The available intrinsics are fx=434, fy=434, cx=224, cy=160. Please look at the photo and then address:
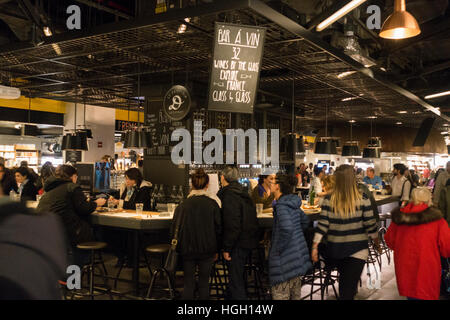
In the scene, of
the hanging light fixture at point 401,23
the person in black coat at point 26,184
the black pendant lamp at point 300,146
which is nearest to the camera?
the hanging light fixture at point 401,23

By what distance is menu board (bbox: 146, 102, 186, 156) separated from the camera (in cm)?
814

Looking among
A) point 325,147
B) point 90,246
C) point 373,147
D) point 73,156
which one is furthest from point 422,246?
point 73,156

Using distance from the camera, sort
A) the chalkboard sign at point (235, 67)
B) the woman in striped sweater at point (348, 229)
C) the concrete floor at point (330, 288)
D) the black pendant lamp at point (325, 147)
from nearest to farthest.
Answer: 1. the woman in striped sweater at point (348, 229)
2. the chalkboard sign at point (235, 67)
3. the concrete floor at point (330, 288)
4. the black pendant lamp at point (325, 147)

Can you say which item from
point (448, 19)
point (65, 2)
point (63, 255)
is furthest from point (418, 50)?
point (63, 255)

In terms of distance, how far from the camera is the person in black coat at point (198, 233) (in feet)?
14.9

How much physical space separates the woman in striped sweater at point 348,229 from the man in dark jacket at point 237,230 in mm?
909

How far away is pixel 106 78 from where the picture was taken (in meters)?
8.12

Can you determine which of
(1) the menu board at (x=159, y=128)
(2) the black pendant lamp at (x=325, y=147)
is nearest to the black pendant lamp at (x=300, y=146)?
(2) the black pendant lamp at (x=325, y=147)

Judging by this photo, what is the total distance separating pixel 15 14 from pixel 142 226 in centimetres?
420

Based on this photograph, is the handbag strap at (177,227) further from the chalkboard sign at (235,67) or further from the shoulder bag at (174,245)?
the chalkboard sign at (235,67)

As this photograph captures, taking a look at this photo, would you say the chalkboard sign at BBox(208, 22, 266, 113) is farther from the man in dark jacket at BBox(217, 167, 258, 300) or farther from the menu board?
the menu board

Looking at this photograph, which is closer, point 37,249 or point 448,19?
point 37,249

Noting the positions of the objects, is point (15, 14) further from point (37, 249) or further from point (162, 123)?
point (37, 249)

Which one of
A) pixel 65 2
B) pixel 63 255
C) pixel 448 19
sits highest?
pixel 65 2
